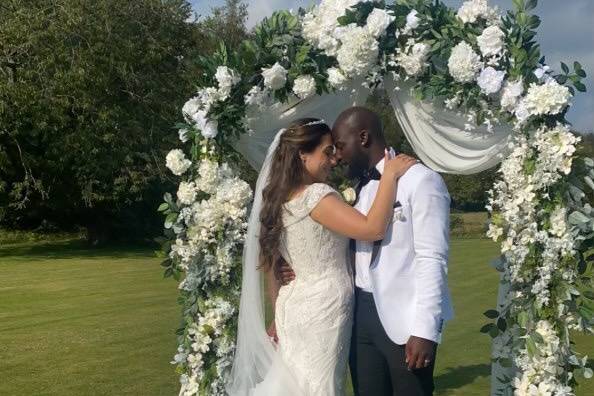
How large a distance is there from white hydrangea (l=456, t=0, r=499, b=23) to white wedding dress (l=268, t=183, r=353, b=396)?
1.55 metres

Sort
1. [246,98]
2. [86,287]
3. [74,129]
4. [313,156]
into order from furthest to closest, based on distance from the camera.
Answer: [74,129], [86,287], [246,98], [313,156]

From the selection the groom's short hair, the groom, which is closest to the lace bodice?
the groom

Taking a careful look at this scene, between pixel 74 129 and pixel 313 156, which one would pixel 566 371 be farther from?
pixel 74 129

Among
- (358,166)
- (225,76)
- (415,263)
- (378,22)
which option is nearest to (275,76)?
(225,76)

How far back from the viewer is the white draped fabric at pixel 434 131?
16.8 ft

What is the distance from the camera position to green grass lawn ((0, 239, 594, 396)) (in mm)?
8562

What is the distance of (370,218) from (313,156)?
572 millimetres

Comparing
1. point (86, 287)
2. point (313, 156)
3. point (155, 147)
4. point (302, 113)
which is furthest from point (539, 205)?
point (155, 147)

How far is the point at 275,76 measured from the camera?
18.0ft

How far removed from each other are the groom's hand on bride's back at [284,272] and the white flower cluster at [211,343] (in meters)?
1.22

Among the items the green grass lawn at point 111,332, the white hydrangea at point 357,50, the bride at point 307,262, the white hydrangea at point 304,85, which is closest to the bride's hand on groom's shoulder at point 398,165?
the bride at point 307,262

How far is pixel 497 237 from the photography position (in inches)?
197

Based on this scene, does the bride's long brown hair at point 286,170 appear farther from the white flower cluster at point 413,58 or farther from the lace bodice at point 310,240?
the white flower cluster at point 413,58

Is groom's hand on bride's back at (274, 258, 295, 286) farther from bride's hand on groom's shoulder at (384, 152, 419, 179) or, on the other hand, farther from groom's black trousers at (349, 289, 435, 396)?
bride's hand on groom's shoulder at (384, 152, 419, 179)
